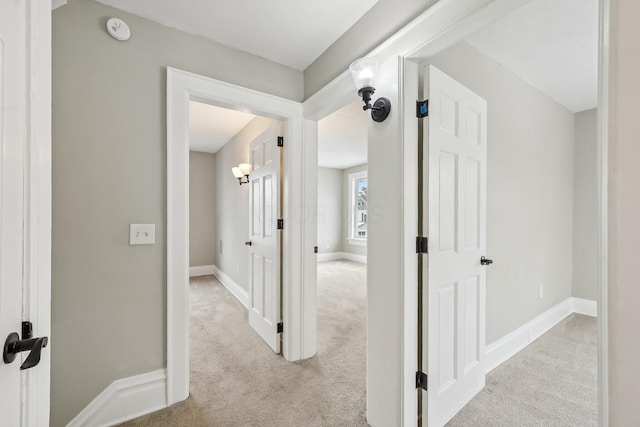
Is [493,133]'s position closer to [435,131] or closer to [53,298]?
[435,131]

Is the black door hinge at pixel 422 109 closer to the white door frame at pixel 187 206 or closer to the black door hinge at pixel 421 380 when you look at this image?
the white door frame at pixel 187 206

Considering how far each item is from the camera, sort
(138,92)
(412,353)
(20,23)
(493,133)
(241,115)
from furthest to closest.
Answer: (241,115), (493,133), (138,92), (412,353), (20,23)

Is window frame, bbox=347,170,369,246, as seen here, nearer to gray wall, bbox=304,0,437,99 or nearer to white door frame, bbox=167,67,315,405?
white door frame, bbox=167,67,315,405

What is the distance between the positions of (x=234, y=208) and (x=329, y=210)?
3.34 m

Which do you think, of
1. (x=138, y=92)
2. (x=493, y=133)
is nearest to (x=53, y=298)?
(x=138, y=92)

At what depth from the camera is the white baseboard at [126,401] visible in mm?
1475

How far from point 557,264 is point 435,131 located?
2.82 m

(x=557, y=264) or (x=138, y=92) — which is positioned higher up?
(x=138, y=92)

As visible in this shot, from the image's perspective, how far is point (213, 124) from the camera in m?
3.69

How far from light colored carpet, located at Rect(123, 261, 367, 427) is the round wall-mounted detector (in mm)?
2327

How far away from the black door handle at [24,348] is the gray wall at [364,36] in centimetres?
195

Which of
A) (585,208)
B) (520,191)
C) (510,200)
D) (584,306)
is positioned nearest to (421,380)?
(510,200)

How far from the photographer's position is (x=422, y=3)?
1268 millimetres

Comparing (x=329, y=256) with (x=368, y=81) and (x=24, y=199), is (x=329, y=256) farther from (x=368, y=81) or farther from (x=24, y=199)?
(x=24, y=199)
